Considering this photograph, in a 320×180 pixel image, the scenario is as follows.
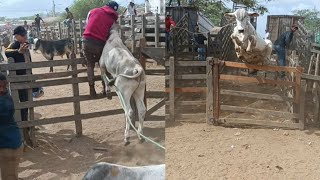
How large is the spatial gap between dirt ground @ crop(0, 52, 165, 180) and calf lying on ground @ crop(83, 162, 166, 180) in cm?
2

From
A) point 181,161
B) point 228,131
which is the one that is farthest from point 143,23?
point 228,131

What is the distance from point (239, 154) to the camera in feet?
6.64

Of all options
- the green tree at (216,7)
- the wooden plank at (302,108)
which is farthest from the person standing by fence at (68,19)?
the wooden plank at (302,108)

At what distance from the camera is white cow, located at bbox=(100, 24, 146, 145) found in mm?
520

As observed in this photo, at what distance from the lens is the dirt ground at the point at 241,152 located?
1.75 m

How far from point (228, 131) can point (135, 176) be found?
6.74 feet

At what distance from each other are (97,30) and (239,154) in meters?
1.67

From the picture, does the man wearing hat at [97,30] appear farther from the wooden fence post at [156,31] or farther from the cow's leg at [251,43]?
the cow's leg at [251,43]

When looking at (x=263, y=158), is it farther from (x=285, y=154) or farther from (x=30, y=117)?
(x=30, y=117)

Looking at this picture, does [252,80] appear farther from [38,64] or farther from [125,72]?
[38,64]

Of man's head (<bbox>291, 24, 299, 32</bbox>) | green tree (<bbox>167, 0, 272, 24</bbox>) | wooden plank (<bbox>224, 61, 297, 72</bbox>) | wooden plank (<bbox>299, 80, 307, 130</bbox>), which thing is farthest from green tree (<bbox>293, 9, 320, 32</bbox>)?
wooden plank (<bbox>299, 80, 307, 130</bbox>)

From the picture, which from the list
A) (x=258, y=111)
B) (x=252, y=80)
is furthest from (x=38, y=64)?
(x=258, y=111)

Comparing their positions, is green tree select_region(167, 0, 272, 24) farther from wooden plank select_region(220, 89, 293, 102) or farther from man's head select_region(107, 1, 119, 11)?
wooden plank select_region(220, 89, 293, 102)

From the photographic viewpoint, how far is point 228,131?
2490 millimetres
